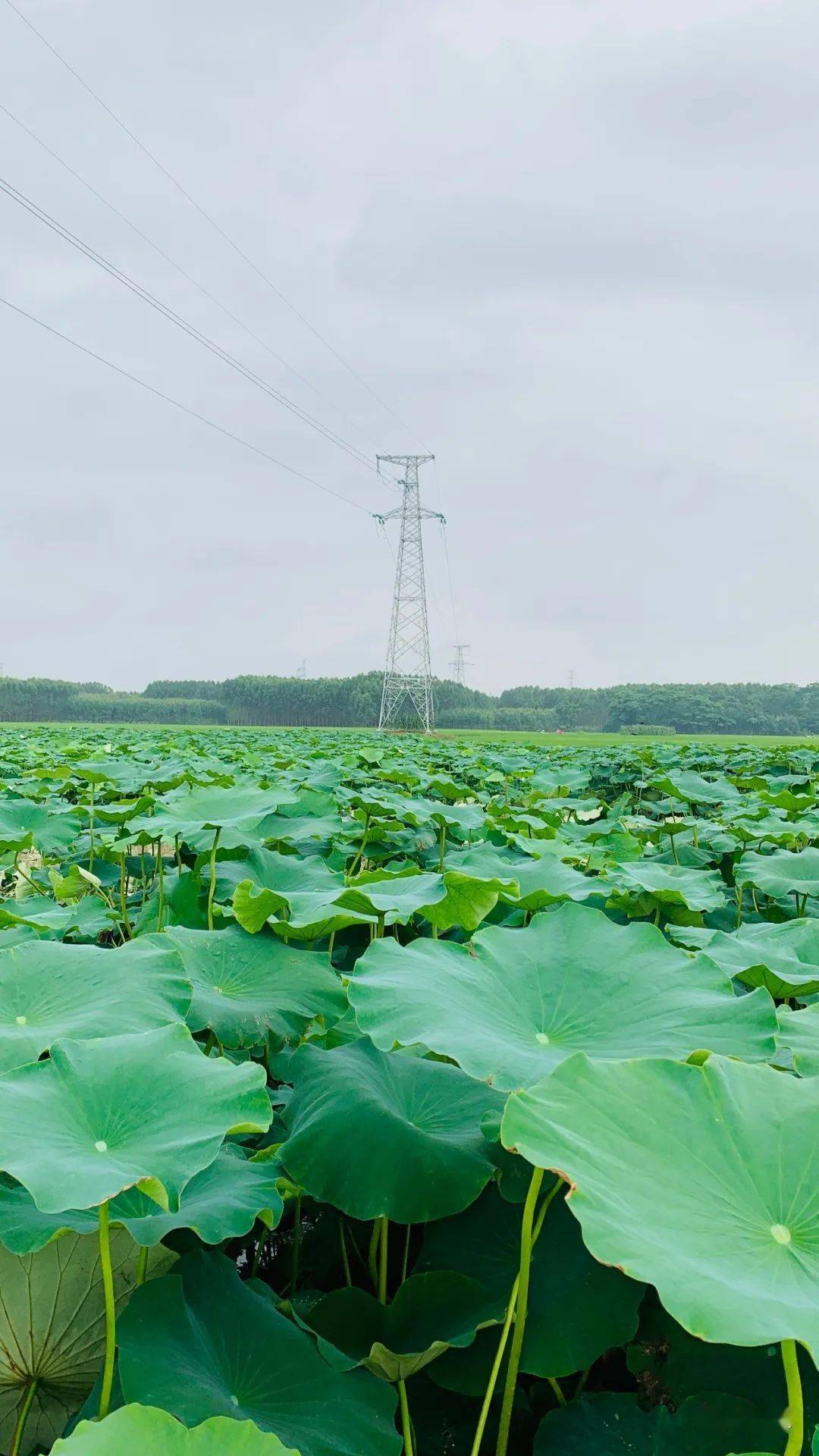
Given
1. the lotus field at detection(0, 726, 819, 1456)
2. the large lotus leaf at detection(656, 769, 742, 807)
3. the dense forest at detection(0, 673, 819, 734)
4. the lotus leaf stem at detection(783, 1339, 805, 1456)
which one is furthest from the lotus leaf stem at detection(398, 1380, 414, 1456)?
the dense forest at detection(0, 673, 819, 734)

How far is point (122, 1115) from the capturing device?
78 centimetres

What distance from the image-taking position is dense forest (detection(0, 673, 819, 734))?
147 feet

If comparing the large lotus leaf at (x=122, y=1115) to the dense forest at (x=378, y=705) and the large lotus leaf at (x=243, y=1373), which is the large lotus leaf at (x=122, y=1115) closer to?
the large lotus leaf at (x=243, y=1373)

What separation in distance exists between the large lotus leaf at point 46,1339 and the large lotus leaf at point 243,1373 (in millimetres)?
96

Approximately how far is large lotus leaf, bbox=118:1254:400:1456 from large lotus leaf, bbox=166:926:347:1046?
34 centimetres

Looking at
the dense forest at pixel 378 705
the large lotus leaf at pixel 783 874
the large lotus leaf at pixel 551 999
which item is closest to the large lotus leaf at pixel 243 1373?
the large lotus leaf at pixel 551 999

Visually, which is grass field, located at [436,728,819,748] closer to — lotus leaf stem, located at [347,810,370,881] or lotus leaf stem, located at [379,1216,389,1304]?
lotus leaf stem, located at [347,810,370,881]

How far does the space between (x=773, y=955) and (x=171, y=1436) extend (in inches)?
43.1

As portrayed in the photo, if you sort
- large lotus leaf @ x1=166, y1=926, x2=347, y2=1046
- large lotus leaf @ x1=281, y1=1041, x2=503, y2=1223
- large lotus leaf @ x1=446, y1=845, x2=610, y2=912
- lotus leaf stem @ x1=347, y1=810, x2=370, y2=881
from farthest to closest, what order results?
lotus leaf stem @ x1=347, y1=810, x2=370, y2=881 → large lotus leaf @ x1=446, y1=845, x2=610, y2=912 → large lotus leaf @ x1=166, y1=926, x2=347, y2=1046 → large lotus leaf @ x1=281, y1=1041, x2=503, y2=1223

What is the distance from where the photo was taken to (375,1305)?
0.86m

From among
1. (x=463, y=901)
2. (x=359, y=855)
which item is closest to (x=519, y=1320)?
(x=463, y=901)

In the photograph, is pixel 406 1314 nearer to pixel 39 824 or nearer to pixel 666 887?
pixel 666 887

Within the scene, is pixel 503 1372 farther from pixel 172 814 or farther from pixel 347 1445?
pixel 172 814

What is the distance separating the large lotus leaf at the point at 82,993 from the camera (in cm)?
100
